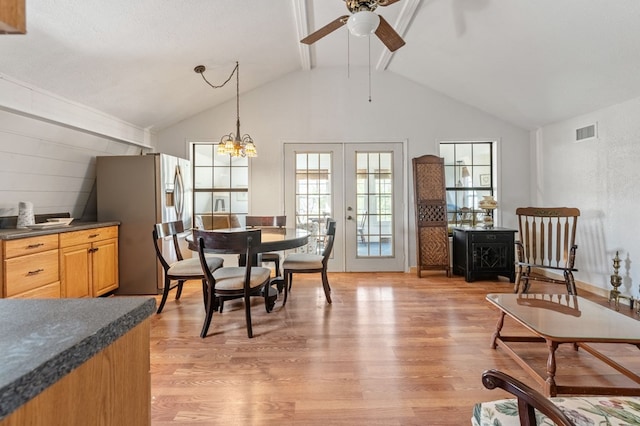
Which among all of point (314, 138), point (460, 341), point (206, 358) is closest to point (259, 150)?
point (314, 138)

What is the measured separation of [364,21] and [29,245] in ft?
10.5

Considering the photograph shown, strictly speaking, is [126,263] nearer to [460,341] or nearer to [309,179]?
[309,179]

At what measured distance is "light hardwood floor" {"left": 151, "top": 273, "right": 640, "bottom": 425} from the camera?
1.65 meters

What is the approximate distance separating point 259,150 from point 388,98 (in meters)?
2.12

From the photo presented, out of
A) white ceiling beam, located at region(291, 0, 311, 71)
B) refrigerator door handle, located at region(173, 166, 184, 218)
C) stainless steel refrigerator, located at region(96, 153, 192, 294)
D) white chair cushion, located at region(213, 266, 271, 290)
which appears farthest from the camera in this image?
refrigerator door handle, located at region(173, 166, 184, 218)

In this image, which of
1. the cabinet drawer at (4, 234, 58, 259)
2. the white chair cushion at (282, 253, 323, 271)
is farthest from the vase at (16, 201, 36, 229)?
the white chair cushion at (282, 253, 323, 271)

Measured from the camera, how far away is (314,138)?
4.67m

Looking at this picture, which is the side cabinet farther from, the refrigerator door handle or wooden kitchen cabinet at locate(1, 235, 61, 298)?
→ wooden kitchen cabinet at locate(1, 235, 61, 298)

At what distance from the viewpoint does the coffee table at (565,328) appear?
1.65 m

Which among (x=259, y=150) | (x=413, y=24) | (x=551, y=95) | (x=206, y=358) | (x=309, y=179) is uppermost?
(x=413, y=24)

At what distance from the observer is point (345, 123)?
468 centimetres

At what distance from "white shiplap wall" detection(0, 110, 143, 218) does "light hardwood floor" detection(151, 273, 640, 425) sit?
1710 millimetres

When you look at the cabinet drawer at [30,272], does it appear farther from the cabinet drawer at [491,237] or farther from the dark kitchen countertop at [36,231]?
the cabinet drawer at [491,237]

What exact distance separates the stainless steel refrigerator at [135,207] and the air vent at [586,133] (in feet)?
16.7
